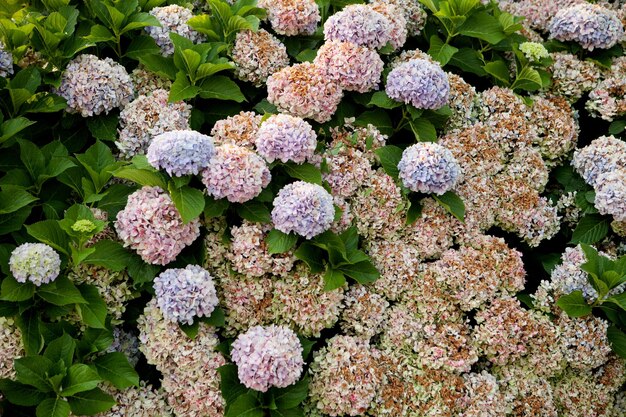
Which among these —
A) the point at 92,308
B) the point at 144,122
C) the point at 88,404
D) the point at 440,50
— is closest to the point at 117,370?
the point at 88,404

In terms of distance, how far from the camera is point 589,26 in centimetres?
416

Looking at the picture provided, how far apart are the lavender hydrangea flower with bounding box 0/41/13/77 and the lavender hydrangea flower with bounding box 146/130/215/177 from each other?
89cm

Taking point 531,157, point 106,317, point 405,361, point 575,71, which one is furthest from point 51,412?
point 575,71

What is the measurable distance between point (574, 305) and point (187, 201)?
1931 mm

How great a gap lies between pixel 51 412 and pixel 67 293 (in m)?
0.47

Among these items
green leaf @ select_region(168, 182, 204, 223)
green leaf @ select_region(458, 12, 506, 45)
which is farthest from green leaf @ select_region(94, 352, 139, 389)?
green leaf @ select_region(458, 12, 506, 45)

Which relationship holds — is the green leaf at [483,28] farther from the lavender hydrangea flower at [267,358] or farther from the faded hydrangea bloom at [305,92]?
the lavender hydrangea flower at [267,358]

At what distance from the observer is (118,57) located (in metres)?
3.58

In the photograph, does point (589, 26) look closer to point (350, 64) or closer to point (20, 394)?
point (350, 64)

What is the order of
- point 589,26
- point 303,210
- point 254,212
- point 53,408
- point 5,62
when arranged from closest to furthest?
point 53,408
point 303,210
point 254,212
point 5,62
point 589,26

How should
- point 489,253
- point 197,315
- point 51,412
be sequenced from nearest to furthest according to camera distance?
point 51,412, point 197,315, point 489,253

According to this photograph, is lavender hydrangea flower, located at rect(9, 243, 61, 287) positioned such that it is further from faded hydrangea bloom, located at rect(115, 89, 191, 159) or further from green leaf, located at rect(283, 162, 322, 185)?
green leaf, located at rect(283, 162, 322, 185)

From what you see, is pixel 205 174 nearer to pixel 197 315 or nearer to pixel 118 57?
pixel 197 315

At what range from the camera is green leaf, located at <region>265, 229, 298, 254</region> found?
296cm
